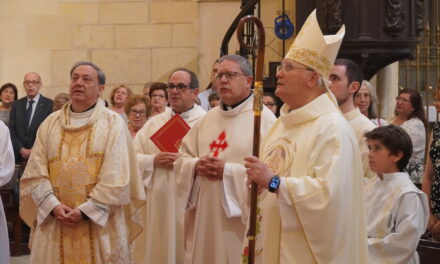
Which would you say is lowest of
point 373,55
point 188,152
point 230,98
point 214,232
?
point 214,232

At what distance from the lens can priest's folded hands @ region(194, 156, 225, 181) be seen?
5.89 meters

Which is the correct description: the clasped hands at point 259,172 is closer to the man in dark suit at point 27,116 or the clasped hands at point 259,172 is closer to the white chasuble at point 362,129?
the white chasuble at point 362,129

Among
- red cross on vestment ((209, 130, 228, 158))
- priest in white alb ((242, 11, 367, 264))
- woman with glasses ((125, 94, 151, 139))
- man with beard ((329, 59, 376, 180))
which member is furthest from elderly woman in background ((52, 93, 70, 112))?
priest in white alb ((242, 11, 367, 264))

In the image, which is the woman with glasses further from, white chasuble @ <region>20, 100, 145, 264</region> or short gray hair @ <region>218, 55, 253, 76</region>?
short gray hair @ <region>218, 55, 253, 76</region>

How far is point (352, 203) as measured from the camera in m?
4.52

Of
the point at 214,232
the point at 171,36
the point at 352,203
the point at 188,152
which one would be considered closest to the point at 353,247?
the point at 352,203

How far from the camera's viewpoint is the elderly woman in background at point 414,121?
28.9ft

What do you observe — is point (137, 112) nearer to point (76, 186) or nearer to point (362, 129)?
point (76, 186)

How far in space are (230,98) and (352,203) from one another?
1.78 meters

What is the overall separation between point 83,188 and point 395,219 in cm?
216

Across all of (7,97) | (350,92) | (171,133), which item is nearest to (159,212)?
(171,133)

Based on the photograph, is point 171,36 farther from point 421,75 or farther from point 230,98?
point 230,98

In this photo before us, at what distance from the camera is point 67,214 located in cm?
593

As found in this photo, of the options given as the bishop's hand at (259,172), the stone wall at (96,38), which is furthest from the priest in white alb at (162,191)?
the stone wall at (96,38)
